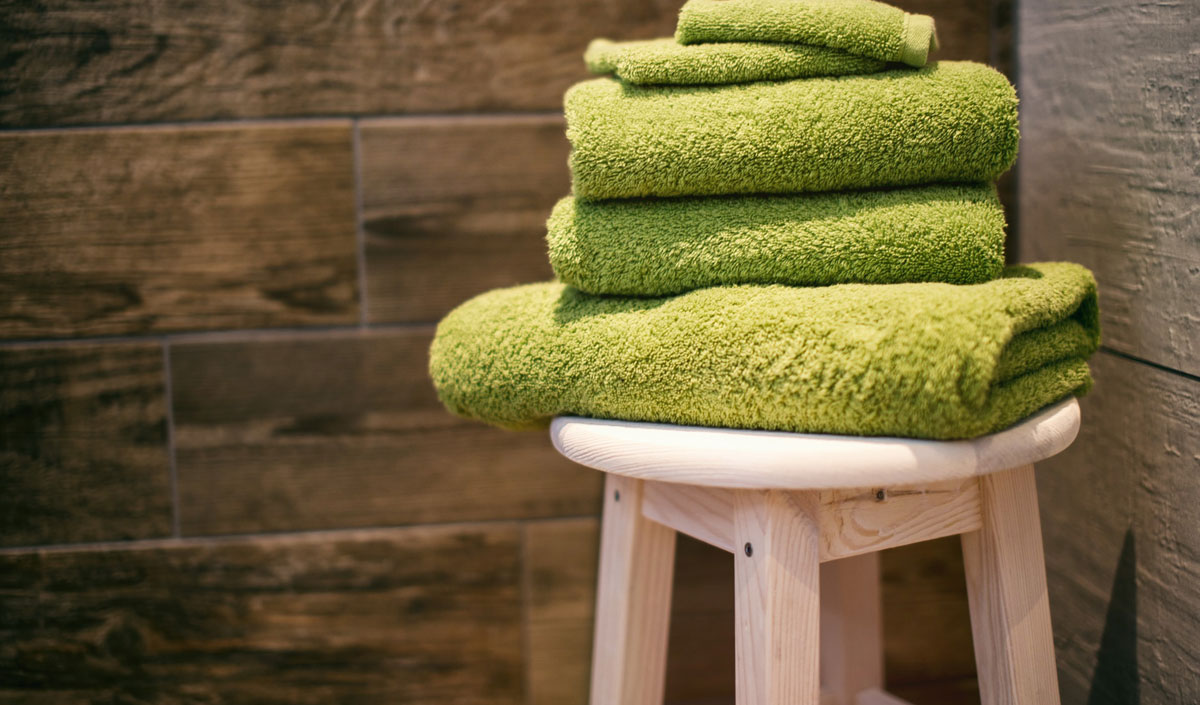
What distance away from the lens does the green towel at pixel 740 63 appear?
1.82ft

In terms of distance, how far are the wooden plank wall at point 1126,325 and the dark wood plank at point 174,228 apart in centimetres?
67

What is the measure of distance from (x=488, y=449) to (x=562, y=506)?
99mm

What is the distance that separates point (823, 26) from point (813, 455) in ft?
0.91

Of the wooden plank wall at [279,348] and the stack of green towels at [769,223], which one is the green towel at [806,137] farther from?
the wooden plank wall at [279,348]

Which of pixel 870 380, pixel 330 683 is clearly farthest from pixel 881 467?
pixel 330 683

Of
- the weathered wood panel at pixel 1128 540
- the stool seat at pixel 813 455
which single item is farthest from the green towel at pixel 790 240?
the weathered wood panel at pixel 1128 540

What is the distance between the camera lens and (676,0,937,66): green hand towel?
0.55m

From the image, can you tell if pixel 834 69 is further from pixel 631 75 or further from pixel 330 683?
pixel 330 683

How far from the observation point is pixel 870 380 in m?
0.46

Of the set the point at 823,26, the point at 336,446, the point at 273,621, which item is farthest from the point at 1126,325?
the point at 273,621

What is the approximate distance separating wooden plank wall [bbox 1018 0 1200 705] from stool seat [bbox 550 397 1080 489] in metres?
0.18

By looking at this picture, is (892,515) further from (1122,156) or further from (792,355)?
(1122,156)

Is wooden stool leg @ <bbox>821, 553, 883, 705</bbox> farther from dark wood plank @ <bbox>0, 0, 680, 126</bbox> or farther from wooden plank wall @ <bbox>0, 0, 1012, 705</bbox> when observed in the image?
dark wood plank @ <bbox>0, 0, 680, 126</bbox>

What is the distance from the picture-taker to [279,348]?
0.87m
